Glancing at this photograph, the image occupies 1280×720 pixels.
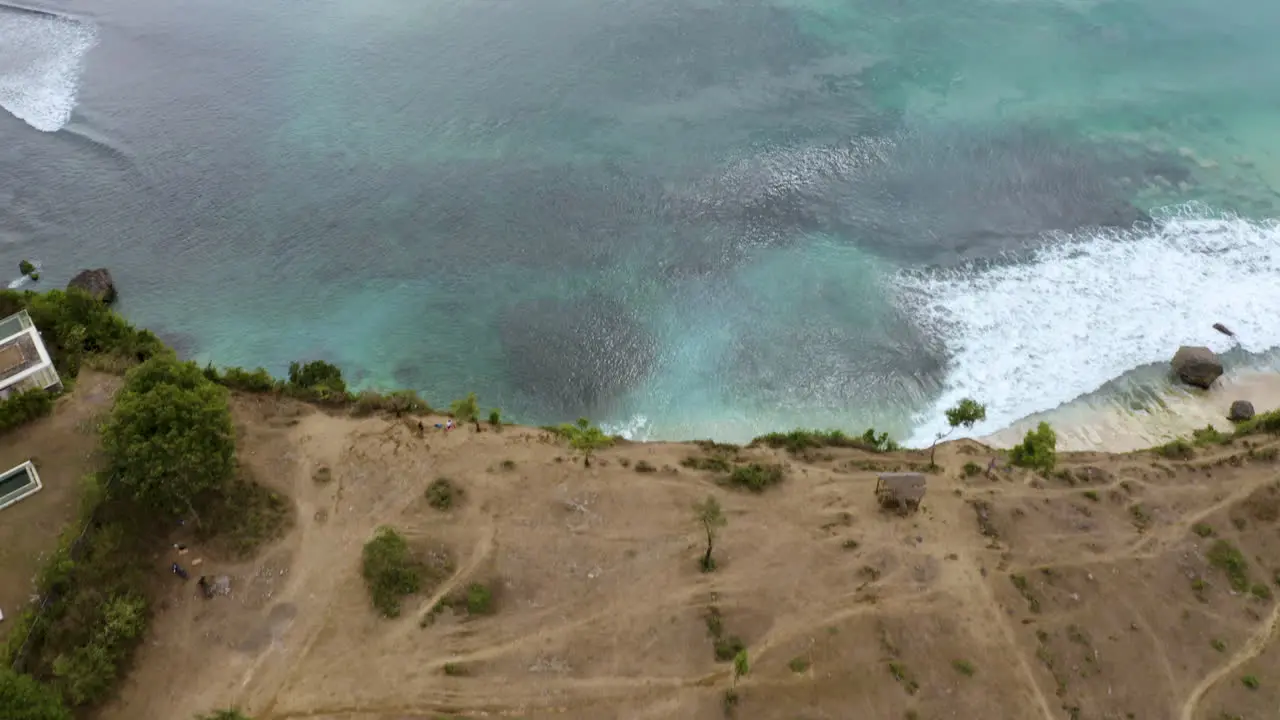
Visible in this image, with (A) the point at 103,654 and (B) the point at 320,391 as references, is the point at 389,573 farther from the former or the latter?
(B) the point at 320,391

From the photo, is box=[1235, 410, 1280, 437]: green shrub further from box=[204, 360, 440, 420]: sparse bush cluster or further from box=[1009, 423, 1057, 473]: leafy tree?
box=[204, 360, 440, 420]: sparse bush cluster

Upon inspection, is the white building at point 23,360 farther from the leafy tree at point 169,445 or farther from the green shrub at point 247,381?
the leafy tree at point 169,445

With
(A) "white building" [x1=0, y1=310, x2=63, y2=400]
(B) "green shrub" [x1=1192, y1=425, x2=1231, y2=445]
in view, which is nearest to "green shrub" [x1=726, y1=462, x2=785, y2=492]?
(B) "green shrub" [x1=1192, y1=425, x2=1231, y2=445]

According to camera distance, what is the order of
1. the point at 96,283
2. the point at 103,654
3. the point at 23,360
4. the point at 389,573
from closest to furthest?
1. the point at 103,654
2. the point at 389,573
3. the point at 23,360
4. the point at 96,283

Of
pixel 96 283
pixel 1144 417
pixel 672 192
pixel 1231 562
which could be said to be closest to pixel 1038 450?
pixel 1231 562

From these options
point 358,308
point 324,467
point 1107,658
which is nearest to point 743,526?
point 1107,658

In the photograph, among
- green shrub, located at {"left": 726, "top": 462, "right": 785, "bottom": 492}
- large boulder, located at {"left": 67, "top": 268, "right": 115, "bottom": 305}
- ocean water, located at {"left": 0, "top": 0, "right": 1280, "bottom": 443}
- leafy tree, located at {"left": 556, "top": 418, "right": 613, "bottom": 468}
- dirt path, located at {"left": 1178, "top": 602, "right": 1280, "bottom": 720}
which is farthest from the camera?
large boulder, located at {"left": 67, "top": 268, "right": 115, "bottom": 305}
